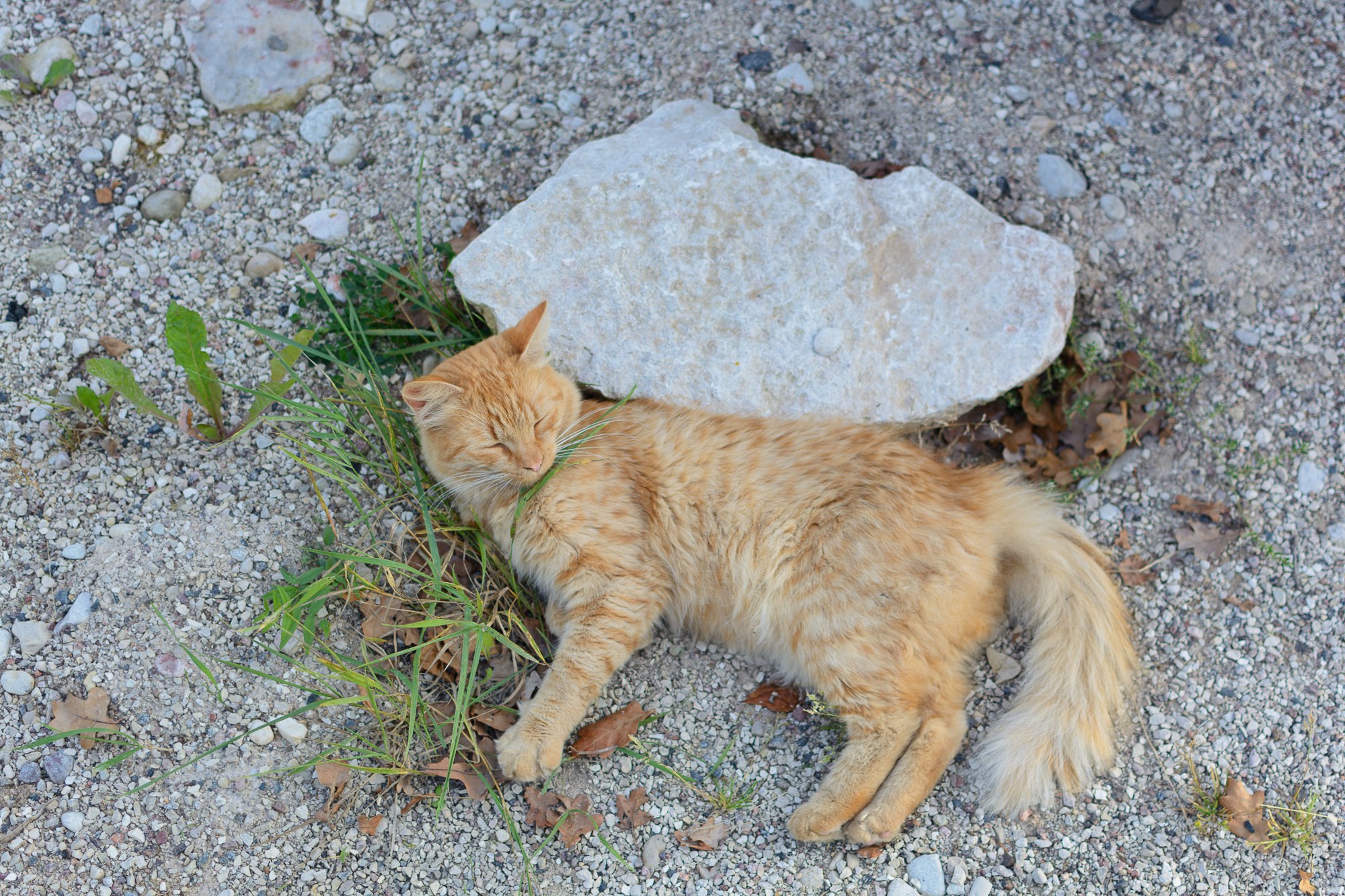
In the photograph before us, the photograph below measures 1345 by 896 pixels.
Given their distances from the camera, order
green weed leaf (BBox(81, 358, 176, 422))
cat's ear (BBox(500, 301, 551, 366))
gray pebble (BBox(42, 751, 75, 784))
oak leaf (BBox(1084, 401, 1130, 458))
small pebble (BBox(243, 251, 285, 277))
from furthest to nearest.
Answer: small pebble (BBox(243, 251, 285, 277))
oak leaf (BBox(1084, 401, 1130, 458))
green weed leaf (BBox(81, 358, 176, 422))
cat's ear (BBox(500, 301, 551, 366))
gray pebble (BBox(42, 751, 75, 784))

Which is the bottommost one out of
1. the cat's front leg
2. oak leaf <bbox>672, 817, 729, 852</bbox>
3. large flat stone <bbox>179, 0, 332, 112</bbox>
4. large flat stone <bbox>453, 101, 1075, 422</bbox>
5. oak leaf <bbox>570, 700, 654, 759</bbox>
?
oak leaf <bbox>672, 817, 729, 852</bbox>

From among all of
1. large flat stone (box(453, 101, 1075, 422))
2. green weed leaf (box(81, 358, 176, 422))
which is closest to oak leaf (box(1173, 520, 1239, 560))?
large flat stone (box(453, 101, 1075, 422))

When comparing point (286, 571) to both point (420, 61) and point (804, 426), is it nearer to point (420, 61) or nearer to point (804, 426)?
point (804, 426)

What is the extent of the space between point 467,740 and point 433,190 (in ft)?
7.56

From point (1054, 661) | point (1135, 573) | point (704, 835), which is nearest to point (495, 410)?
point (704, 835)

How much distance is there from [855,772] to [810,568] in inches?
27.2

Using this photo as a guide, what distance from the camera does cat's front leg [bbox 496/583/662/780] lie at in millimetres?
3248

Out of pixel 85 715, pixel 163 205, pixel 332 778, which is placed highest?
pixel 163 205

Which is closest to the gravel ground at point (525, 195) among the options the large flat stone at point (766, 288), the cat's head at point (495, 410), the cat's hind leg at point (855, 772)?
the cat's hind leg at point (855, 772)

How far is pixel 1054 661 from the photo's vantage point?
3.45 metres

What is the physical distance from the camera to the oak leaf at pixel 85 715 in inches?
125

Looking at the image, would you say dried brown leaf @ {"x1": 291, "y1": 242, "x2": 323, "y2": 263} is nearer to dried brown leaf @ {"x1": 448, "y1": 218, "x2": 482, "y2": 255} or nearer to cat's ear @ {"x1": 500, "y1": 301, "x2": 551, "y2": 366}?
dried brown leaf @ {"x1": 448, "y1": 218, "x2": 482, "y2": 255}

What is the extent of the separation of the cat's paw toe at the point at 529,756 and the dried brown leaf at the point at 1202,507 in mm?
2557

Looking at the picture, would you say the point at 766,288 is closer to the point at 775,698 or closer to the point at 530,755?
the point at 775,698
